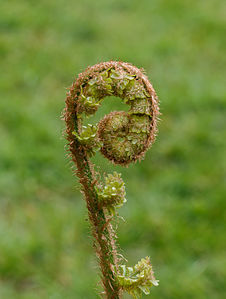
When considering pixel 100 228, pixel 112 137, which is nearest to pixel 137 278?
pixel 100 228

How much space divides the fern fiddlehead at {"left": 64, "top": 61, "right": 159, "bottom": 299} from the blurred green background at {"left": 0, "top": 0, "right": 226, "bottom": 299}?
143 centimetres

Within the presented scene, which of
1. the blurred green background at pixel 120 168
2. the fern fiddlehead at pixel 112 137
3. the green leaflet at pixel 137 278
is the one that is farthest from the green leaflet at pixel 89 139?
the blurred green background at pixel 120 168

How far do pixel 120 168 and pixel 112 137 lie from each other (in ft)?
12.4

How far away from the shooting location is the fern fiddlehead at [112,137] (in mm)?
1021

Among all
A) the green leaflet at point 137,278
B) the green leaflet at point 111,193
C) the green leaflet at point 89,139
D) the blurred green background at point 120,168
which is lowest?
the green leaflet at point 137,278

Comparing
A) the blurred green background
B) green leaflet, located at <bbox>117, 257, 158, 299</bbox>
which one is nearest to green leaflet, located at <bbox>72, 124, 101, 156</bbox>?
green leaflet, located at <bbox>117, 257, 158, 299</bbox>

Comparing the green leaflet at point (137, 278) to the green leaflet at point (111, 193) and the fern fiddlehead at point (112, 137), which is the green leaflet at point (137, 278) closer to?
the fern fiddlehead at point (112, 137)

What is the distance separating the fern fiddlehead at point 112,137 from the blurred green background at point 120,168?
4.69 ft

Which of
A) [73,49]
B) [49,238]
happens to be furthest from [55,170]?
[73,49]

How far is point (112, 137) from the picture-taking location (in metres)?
1.15

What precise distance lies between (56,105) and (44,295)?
2435 mm

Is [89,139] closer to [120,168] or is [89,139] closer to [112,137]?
[112,137]

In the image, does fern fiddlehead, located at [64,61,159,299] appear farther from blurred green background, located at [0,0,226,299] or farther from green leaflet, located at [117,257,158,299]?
blurred green background, located at [0,0,226,299]

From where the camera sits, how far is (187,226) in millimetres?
4340
